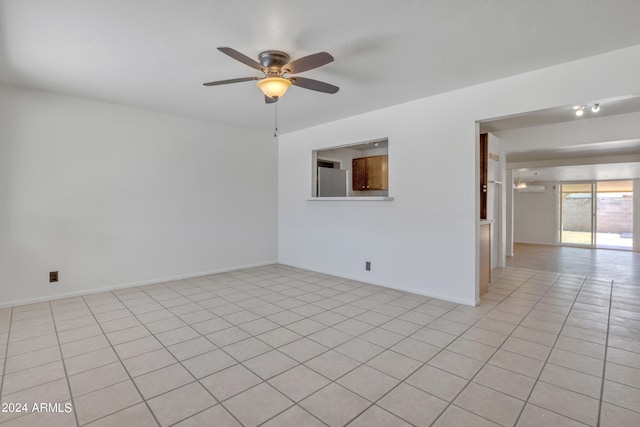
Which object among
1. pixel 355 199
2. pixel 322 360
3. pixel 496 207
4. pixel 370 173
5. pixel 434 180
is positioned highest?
pixel 370 173

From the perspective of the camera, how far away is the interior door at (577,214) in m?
8.34

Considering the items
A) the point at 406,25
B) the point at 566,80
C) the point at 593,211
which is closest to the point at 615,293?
the point at 566,80

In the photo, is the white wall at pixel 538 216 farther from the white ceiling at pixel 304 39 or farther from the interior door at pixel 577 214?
the white ceiling at pixel 304 39

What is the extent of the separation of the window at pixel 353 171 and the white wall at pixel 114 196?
3.80 feet

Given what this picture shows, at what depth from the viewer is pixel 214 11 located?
6.32 ft

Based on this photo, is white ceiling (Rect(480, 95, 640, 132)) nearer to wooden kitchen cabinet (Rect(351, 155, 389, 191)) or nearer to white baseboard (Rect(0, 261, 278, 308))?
wooden kitchen cabinet (Rect(351, 155, 389, 191))

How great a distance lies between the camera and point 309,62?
2141mm

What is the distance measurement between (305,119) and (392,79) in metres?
1.75

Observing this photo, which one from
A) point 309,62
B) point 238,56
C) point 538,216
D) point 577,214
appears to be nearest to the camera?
point 238,56

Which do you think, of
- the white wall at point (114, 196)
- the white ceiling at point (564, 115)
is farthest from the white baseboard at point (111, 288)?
the white ceiling at point (564, 115)

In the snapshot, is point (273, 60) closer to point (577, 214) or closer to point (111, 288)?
point (111, 288)

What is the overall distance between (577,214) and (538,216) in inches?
38.1

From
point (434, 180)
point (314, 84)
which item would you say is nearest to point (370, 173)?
point (434, 180)

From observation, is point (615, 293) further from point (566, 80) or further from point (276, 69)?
point (276, 69)
